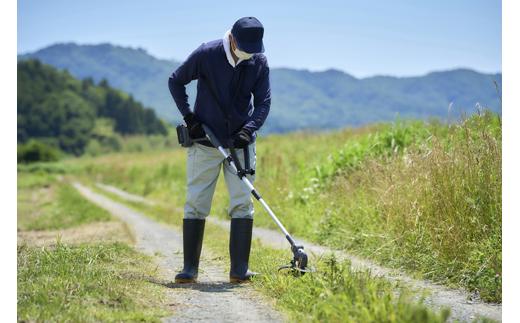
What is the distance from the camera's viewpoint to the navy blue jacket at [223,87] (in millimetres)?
6109

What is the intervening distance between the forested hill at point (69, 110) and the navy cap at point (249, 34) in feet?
330

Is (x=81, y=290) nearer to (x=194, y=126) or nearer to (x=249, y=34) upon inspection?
(x=194, y=126)

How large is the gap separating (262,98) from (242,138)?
525 mm

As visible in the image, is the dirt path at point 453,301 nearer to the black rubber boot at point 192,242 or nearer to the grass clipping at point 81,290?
the black rubber boot at point 192,242

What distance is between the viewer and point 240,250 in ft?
20.2

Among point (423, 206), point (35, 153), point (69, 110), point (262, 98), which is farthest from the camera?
point (69, 110)

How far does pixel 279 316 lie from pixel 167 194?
58.8ft

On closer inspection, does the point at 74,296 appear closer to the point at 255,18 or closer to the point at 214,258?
the point at 255,18

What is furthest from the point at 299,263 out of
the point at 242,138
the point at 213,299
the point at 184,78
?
the point at 184,78

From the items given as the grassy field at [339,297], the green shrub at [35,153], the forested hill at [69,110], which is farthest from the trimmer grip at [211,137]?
the forested hill at [69,110]
